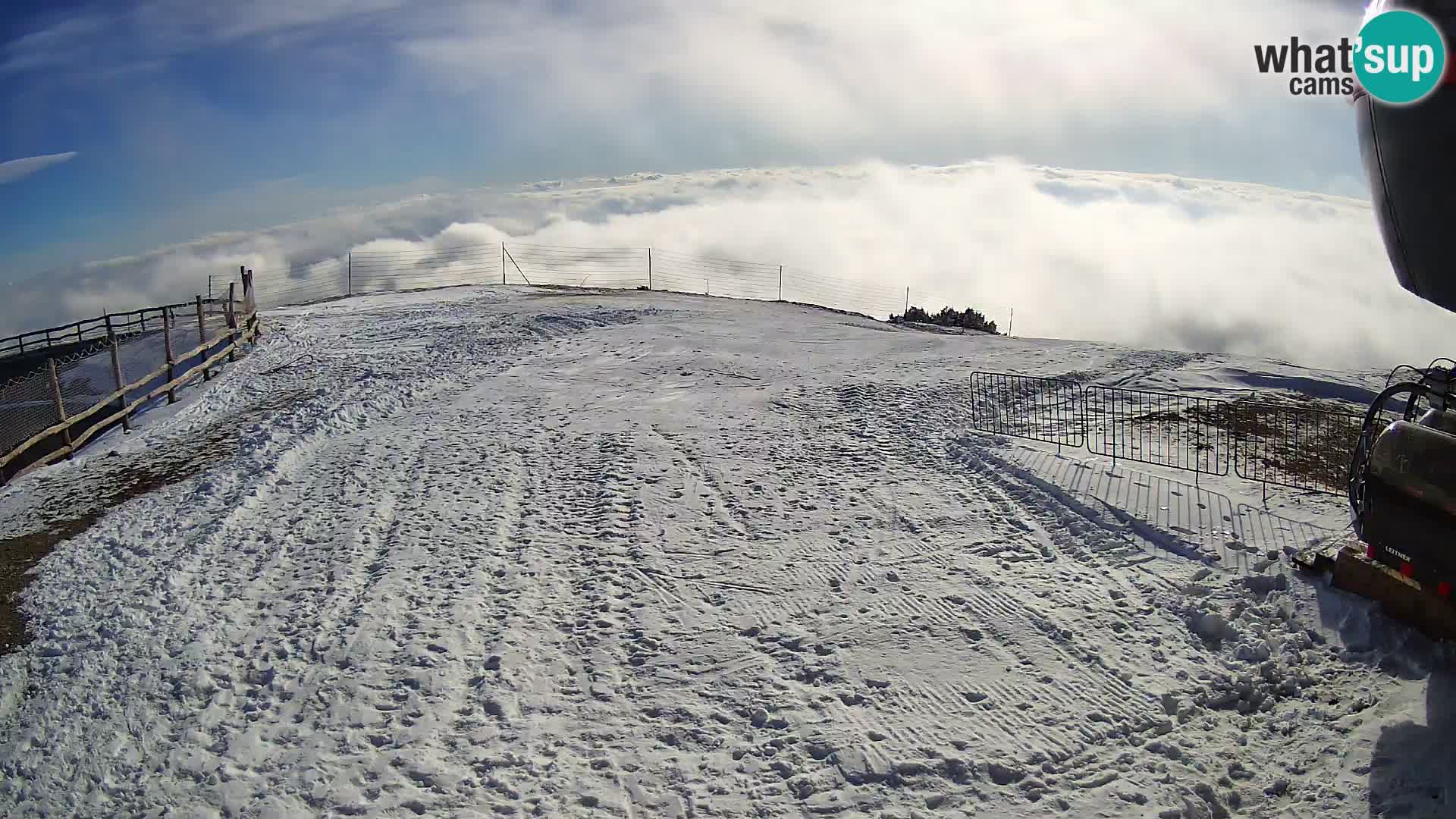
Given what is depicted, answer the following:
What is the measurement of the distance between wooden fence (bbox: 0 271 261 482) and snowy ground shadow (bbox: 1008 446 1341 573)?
15.7 metres

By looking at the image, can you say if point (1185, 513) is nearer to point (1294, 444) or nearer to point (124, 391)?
point (1294, 444)

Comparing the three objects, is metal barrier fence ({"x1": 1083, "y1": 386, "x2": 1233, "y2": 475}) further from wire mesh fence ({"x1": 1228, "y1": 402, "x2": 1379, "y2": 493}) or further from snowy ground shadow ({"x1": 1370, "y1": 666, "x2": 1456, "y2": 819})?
snowy ground shadow ({"x1": 1370, "y1": 666, "x2": 1456, "y2": 819})

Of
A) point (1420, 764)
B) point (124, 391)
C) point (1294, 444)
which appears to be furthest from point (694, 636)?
point (124, 391)

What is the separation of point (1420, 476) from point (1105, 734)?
2719mm

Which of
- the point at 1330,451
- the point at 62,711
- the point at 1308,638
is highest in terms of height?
the point at 1330,451

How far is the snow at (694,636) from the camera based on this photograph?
19.5 feet

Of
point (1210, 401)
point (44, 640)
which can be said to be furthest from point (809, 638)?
point (1210, 401)

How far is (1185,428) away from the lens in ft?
41.6

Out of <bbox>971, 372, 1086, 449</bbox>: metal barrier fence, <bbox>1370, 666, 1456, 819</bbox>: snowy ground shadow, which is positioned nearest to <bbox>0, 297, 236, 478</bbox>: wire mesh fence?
<bbox>971, 372, 1086, 449</bbox>: metal barrier fence

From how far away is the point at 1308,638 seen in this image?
7.05 meters

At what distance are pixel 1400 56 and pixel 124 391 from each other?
63.3ft

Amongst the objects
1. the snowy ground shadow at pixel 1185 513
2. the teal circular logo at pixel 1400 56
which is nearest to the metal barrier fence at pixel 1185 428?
the snowy ground shadow at pixel 1185 513

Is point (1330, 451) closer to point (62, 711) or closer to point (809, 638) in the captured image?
point (809, 638)

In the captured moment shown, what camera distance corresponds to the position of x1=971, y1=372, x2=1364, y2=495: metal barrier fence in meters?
10.9
